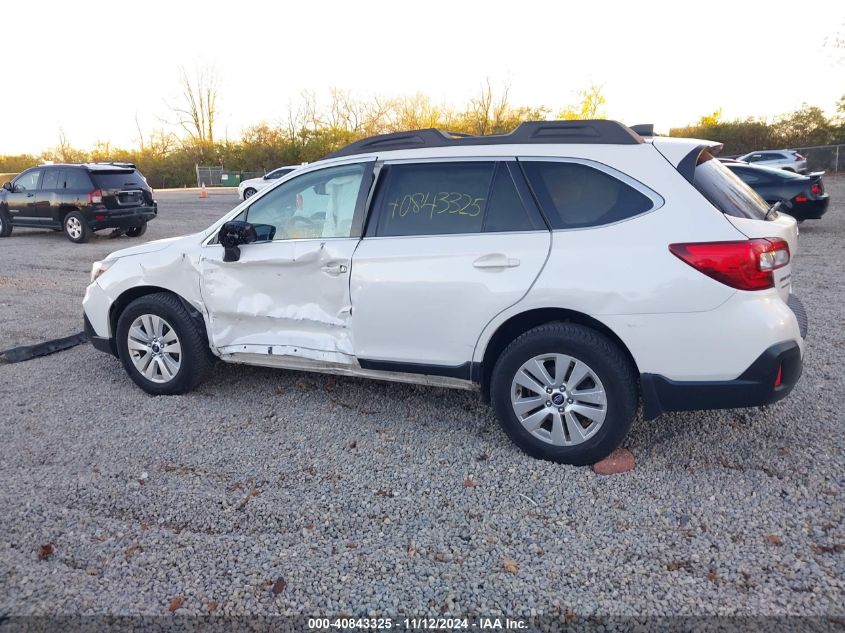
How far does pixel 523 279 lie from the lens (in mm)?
3631

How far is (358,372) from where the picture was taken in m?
4.30

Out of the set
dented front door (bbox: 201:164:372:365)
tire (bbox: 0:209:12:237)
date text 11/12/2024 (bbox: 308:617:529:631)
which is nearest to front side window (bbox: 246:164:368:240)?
dented front door (bbox: 201:164:372:365)

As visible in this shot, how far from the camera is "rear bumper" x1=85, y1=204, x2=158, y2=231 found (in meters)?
14.8

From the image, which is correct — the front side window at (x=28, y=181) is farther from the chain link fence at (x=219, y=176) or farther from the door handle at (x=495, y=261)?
the chain link fence at (x=219, y=176)

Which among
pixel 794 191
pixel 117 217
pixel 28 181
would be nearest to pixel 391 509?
pixel 794 191

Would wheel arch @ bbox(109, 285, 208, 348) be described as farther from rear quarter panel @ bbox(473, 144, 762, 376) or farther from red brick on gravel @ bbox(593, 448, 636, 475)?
red brick on gravel @ bbox(593, 448, 636, 475)

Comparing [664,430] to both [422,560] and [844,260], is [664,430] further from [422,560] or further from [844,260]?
[844,260]

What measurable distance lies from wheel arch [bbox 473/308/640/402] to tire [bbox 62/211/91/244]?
13.8m

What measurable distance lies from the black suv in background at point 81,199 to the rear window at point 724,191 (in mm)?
14324

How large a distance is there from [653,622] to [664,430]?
1.85m

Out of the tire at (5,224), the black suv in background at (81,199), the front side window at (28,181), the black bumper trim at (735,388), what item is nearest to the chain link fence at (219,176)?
the tire at (5,224)

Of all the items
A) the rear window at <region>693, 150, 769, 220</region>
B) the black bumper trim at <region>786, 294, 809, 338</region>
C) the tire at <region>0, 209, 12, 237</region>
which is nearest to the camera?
the rear window at <region>693, 150, 769, 220</region>

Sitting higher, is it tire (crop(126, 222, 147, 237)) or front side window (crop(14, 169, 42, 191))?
front side window (crop(14, 169, 42, 191))

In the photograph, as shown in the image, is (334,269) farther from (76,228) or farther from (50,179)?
(50,179)
